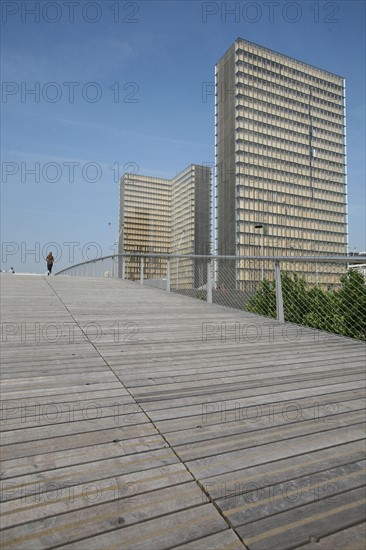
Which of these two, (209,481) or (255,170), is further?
(255,170)

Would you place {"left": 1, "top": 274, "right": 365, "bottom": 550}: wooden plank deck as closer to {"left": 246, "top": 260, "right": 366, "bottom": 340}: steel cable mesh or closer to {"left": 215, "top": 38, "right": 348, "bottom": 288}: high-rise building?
{"left": 246, "top": 260, "right": 366, "bottom": 340}: steel cable mesh

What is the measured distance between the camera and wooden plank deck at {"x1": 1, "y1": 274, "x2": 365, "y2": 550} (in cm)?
158

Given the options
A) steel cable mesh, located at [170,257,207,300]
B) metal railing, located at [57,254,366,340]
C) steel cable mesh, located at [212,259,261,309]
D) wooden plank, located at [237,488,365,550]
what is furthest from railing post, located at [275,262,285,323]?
wooden plank, located at [237,488,365,550]

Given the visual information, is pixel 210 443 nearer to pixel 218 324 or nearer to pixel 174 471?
pixel 174 471

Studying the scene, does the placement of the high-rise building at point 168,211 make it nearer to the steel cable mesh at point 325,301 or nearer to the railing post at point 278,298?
the steel cable mesh at point 325,301

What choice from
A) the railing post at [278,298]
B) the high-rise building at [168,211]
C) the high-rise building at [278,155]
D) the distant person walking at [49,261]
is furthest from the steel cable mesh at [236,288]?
the high-rise building at [168,211]

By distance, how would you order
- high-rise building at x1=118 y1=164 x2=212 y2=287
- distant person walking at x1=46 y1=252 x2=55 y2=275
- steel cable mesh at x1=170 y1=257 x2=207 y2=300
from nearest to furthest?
steel cable mesh at x1=170 y1=257 x2=207 y2=300
distant person walking at x1=46 y1=252 x2=55 y2=275
high-rise building at x1=118 y1=164 x2=212 y2=287

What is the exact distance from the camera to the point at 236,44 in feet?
302

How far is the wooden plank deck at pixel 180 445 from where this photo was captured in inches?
62.2

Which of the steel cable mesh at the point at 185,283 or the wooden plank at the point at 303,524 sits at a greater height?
the steel cable mesh at the point at 185,283

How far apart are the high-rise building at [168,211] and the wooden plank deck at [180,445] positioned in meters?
121

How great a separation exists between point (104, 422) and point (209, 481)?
893 millimetres

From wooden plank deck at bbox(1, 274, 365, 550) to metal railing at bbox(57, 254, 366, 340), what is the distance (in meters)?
4.51

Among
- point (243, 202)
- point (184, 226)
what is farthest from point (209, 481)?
point (184, 226)
